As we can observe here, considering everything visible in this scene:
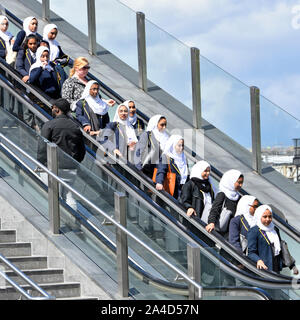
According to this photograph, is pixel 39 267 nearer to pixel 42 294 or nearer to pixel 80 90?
pixel 42 294

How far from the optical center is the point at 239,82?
15.0 metres

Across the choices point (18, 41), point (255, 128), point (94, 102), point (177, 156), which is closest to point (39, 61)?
point (18, 41)

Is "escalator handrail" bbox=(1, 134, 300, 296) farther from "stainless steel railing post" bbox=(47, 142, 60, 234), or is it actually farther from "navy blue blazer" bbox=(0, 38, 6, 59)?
"navy blue blazer" bbox=(0, 38, 6, 59)

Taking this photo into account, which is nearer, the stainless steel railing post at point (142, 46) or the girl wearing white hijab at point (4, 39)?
the girl wearing white hijab at point (4, 39)

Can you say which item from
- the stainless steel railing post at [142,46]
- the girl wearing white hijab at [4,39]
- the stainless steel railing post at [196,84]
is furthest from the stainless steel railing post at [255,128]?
the girl wearing white hijab at [4,39]

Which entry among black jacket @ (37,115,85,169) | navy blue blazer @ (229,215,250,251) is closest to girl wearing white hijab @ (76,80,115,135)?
black jacket @ (37,115,85,169)

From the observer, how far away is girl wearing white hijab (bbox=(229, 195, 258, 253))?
10.3 m

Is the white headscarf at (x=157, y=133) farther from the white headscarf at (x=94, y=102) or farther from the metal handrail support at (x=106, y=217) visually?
the metal handrail support at (x=106, y=217)

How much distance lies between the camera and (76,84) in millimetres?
12484

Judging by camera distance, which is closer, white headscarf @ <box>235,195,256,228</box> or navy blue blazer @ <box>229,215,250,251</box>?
navy blue blazer @ <box>229,215,250,251</box>

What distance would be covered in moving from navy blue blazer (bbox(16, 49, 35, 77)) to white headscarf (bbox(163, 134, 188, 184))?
2549 millimetres

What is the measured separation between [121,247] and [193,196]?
87.0 inches

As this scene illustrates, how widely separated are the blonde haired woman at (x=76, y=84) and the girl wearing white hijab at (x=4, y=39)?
140 cm

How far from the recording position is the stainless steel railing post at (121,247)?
8805 mm
